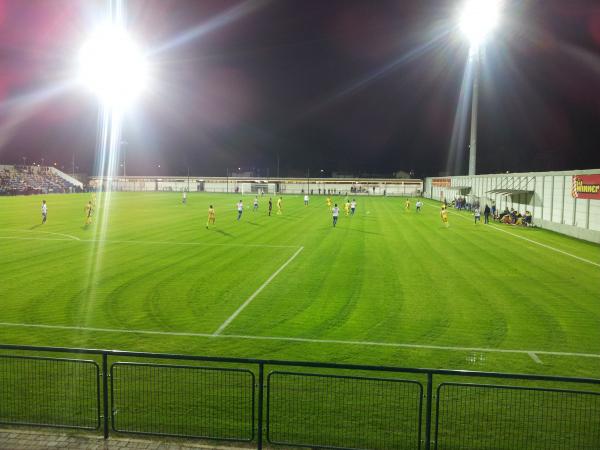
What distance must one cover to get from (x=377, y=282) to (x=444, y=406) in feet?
31.7

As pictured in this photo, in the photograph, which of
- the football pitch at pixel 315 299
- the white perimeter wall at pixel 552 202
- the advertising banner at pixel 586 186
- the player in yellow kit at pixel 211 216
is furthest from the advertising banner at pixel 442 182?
the football pitch at pixel 315 299

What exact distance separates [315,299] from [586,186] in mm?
23601

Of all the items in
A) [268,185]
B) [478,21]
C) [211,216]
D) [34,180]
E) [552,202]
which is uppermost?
[478,21]

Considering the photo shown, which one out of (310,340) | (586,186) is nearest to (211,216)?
(586,186)

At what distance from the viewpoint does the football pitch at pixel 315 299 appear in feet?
35.0

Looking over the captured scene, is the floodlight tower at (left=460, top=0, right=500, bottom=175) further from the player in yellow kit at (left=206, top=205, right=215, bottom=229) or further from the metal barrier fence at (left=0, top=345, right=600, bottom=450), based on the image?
the metal barrier fence at (left=0, top=345, right=600, bottom=450)

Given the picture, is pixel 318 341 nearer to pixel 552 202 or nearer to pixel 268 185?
pixel 552 202

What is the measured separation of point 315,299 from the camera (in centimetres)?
1478

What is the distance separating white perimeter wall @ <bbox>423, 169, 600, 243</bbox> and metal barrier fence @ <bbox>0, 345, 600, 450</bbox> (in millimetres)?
25247

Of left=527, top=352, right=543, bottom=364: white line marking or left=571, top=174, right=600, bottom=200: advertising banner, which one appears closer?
left=527, top=352, right=543, bottom=364: white line marking

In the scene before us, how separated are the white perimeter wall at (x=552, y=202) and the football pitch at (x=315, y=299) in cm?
284

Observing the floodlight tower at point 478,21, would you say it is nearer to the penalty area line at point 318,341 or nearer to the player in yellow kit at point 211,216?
the player in yellow kit at point 211,216

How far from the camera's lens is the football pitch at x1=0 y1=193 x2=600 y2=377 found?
35.0 feet

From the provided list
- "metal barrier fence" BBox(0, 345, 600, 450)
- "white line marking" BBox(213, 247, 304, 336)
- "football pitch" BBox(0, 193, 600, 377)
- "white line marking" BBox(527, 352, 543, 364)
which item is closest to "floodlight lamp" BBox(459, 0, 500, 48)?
"football pitch" BBox(0, 193, 600, 377)
